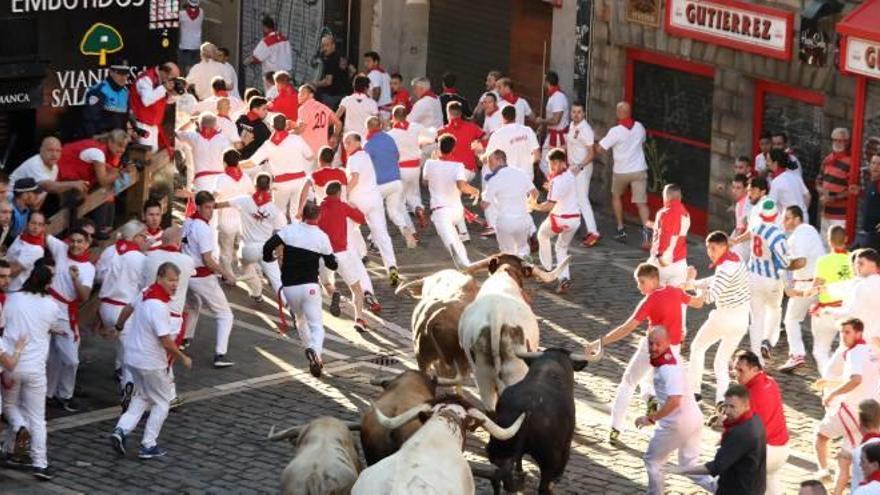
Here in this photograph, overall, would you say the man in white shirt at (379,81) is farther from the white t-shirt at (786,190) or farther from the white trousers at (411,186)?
the white t-shirt at (786,190)

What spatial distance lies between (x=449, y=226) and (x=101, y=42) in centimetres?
532

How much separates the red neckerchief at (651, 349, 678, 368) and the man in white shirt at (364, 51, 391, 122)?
46.3 feet

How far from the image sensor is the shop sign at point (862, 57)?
25.8 m

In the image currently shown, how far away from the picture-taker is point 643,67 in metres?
30.2

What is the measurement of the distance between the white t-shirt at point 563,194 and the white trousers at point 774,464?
27.5 feet

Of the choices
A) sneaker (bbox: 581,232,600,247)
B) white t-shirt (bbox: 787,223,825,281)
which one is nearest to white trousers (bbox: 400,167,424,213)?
sneaker (bbox: 581,232,600,247)

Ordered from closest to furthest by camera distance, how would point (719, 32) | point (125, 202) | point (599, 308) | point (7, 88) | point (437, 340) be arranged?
point (437, 340), point (7, 88), point (125, 202), point (599, 308), point (719, 32)

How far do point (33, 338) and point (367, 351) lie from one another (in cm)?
532

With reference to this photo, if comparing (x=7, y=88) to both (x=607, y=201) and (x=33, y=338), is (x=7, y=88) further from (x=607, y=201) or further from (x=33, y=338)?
(x=607, y=201)

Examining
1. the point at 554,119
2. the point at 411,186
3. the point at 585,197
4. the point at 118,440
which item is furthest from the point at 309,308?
the point at 554,119

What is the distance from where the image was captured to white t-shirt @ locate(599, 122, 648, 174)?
28.8m

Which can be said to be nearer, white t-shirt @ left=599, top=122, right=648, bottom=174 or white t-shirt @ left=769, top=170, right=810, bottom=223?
white t-shirt @ left=769, top=170, right=810, bottom=223

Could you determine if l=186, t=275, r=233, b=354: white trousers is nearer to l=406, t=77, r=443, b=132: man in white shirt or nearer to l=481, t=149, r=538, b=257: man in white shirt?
l=481, t=149, r=538, b=257: man in white shirt

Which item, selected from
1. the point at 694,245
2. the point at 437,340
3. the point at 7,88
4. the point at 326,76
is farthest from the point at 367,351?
the point at 326,76
